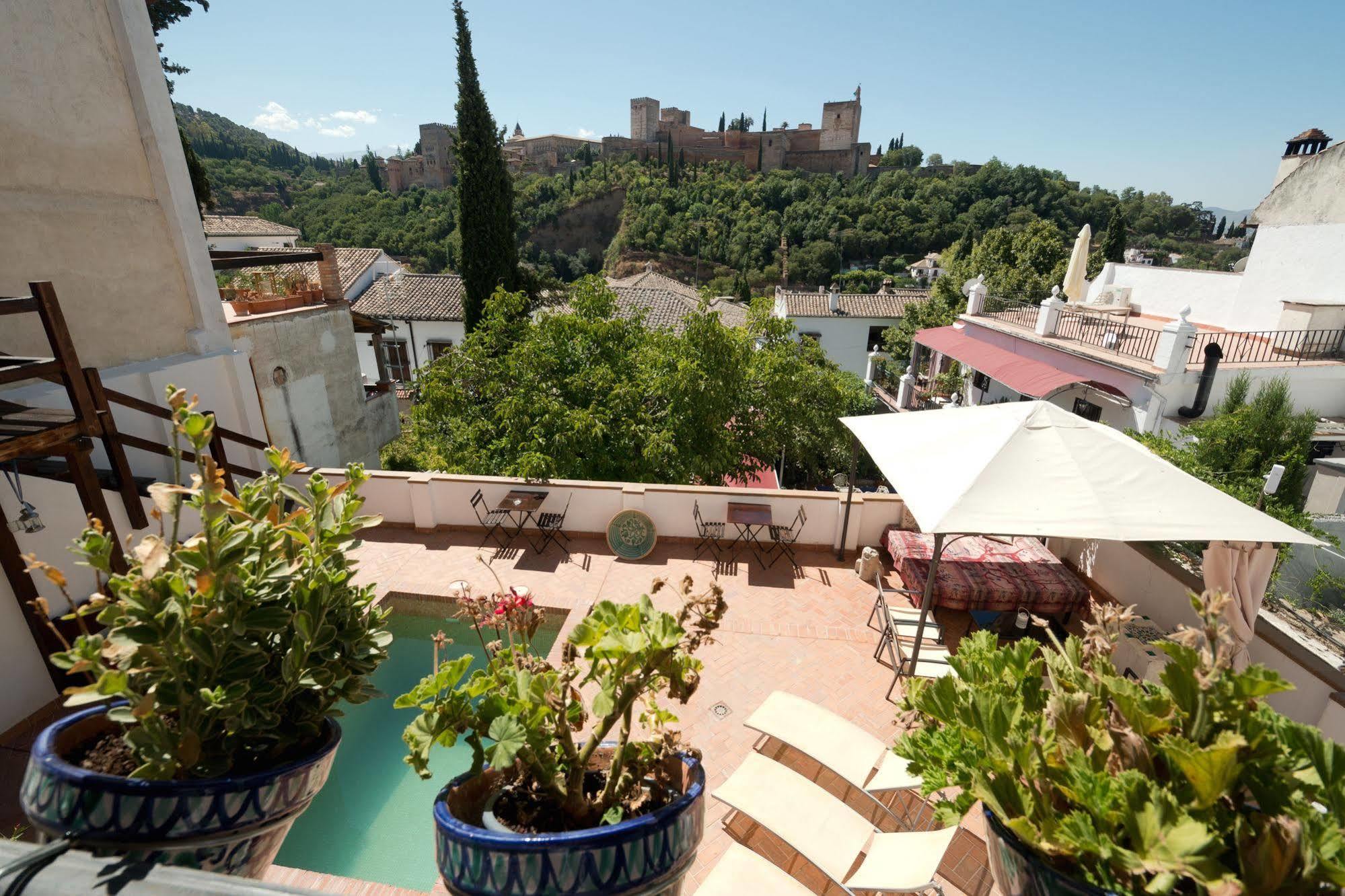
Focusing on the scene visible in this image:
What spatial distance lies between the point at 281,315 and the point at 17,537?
651 centimetres

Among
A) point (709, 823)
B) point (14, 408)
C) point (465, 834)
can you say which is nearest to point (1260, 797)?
point (465, 834)

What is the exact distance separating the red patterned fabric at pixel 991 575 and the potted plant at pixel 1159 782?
6.20 meters

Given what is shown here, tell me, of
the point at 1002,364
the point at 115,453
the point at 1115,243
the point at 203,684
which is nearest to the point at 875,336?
the point at 1002,364

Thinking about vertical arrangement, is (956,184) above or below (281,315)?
above

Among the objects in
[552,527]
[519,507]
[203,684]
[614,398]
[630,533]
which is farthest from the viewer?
[614,398]

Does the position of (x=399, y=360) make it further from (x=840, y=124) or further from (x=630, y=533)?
(x=840, y=124)

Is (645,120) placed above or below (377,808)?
above

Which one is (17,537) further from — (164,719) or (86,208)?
(164,719)

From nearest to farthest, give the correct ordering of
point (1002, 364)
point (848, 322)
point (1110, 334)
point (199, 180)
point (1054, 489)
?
point (1054, 489) < point (199, 180) < point (1110, 334) < point (1002, 364) < point (848, 322)

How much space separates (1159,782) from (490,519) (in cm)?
877

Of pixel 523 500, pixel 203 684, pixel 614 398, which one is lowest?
pixel 523 500

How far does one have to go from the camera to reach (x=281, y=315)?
11.2 m

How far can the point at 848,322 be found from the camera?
34.1 meters

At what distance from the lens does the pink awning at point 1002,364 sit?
12.2m
